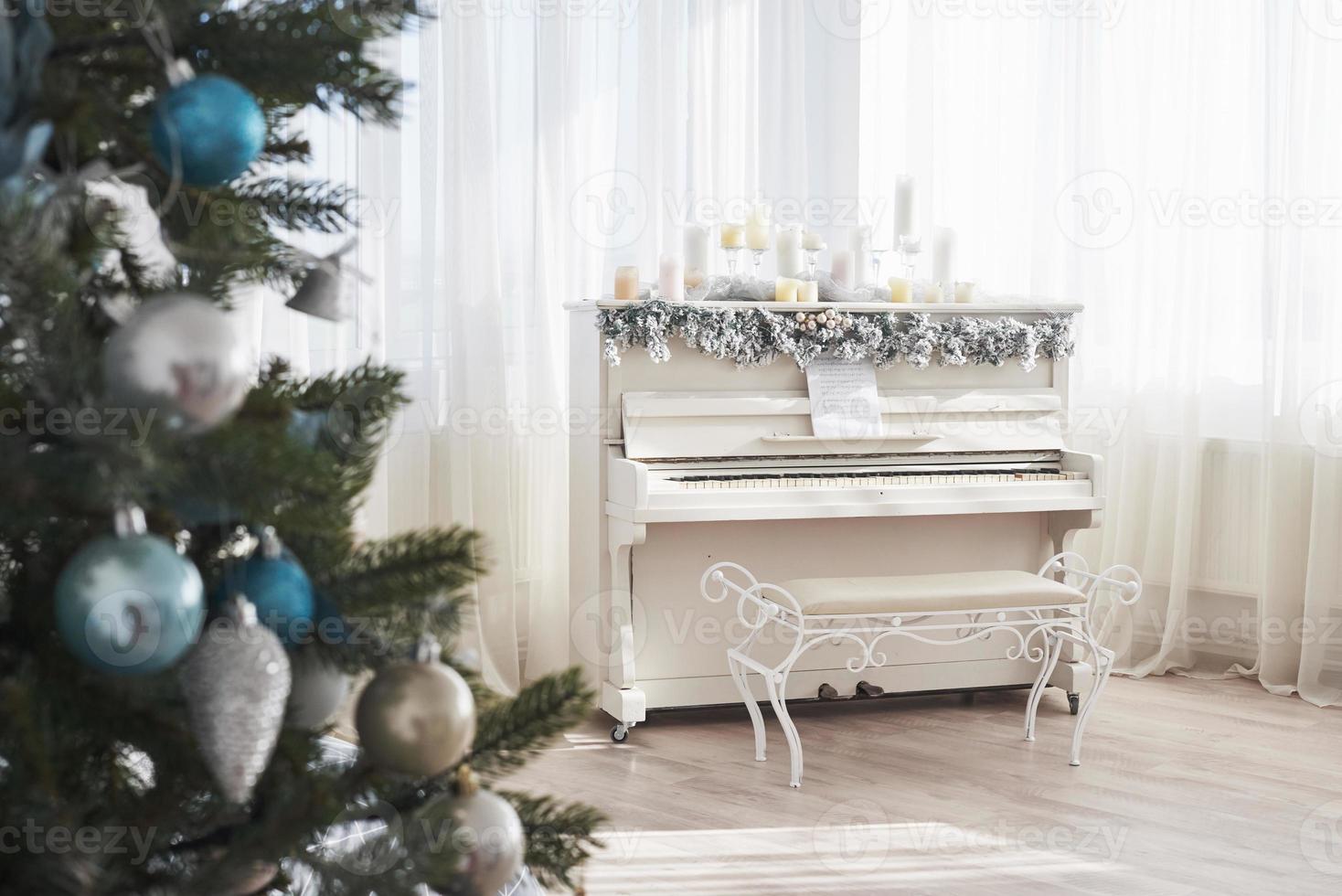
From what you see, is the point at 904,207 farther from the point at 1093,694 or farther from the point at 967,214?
the point at 1093,694

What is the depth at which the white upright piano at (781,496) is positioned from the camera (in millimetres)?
3402

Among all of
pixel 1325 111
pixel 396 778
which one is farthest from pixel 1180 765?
pixel 396 778

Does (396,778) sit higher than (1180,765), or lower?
higher

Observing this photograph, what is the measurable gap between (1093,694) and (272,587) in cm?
290

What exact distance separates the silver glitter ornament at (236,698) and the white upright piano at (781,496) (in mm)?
2556

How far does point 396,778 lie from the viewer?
32.2 inches

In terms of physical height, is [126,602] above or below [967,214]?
below

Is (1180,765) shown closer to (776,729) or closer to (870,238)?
(776,729)

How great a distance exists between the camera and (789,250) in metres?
3.64

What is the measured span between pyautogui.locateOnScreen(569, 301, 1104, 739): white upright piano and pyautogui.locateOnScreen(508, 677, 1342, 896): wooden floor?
155 millimetres

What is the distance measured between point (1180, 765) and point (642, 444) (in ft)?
5.07

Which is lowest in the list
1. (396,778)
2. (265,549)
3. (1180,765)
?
(1180,765)

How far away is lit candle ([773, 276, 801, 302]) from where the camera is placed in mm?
3572

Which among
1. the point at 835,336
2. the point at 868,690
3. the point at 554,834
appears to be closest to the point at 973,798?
the point at 868,690
